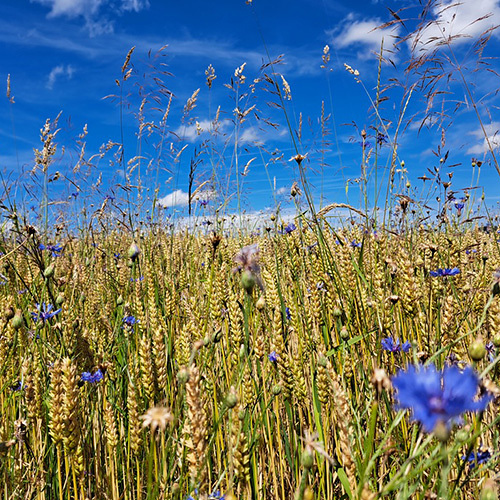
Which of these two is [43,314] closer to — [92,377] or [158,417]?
[92,377]

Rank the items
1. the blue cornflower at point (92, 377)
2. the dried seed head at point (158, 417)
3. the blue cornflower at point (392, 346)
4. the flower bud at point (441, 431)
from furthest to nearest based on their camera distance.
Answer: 1. the blue cornflower at point (92, 377)
2. the blue cornflower at point (392, 346)
3. the dried seed head at point (158, 417)
4. the flower bud at point (441, 431)

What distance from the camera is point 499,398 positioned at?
0.92 meters

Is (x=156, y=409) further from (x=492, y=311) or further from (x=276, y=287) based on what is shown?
(x=492, y=311)

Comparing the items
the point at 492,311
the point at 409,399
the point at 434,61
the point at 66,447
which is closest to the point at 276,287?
the point at 492,311

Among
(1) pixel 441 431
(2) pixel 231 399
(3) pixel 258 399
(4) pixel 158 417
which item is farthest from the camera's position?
(3) pixel 258 399

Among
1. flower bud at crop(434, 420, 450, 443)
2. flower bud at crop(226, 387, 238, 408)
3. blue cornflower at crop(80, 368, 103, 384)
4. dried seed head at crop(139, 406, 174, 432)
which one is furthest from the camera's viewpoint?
blue cornflower at crop(80, 368, 103, 384)

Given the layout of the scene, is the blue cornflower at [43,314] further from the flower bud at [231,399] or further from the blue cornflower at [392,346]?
the blue cornflower at [392,346]

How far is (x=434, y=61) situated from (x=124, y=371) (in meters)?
2.25

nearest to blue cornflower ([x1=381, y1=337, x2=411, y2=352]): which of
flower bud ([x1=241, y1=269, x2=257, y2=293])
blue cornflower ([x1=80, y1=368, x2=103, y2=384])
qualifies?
flower bud ([x1=241, y1=269, x2=257, y2=293])

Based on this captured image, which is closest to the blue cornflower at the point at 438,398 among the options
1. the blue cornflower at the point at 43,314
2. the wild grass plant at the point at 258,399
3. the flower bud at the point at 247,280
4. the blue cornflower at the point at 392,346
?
the wild grass plant at the point at 258,399

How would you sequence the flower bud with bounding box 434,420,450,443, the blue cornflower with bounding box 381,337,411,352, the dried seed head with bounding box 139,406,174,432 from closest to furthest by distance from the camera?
the flower bud with bounding box 434,420,450,443 → the dried seed head with bounding box 139,406,174,432 → the blue cornflower with bounding box 381,337,411,352

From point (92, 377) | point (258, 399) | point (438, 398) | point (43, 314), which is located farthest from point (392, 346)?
point (43, 314)

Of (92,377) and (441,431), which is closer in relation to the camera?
(441,431)

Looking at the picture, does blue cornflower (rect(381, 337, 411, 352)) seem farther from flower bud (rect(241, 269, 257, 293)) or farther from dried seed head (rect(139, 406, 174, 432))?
dried seed head (rect(139, 406, 174, 432))
